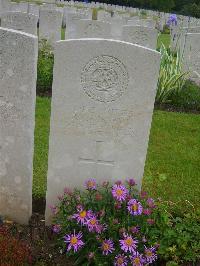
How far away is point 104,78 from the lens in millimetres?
3762

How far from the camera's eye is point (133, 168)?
4.05 m

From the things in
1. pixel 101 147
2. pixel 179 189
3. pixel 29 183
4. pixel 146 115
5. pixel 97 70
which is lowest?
pixel 179 189

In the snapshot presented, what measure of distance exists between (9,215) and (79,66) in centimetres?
158

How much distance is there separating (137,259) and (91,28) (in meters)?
7.87

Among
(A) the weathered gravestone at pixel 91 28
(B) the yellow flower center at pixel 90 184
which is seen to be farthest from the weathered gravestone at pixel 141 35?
(B) the yellow flower center at pixel 90 184

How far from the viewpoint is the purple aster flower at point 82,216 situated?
363cm

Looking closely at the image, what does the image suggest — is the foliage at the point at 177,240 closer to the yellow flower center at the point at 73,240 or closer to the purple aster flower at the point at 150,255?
the purple aster flower at the point at 150,255

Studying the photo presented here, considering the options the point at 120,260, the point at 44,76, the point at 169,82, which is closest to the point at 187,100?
the point at 169,82

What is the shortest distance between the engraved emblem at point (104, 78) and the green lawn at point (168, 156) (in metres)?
1.55

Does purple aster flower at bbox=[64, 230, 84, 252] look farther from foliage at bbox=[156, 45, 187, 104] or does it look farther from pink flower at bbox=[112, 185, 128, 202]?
foliage at bbox=[156, 45, 187, 104]

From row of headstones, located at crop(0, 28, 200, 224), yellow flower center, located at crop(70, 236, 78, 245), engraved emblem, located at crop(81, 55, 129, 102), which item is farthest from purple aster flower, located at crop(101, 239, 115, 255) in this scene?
engraved emblem, located at crop(81, 55, 129, 102)

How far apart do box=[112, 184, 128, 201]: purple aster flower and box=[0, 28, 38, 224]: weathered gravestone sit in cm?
80

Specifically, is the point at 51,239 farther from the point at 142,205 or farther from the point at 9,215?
the point at 142,205

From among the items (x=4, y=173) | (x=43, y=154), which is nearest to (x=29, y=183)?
(x=4, y=173)
